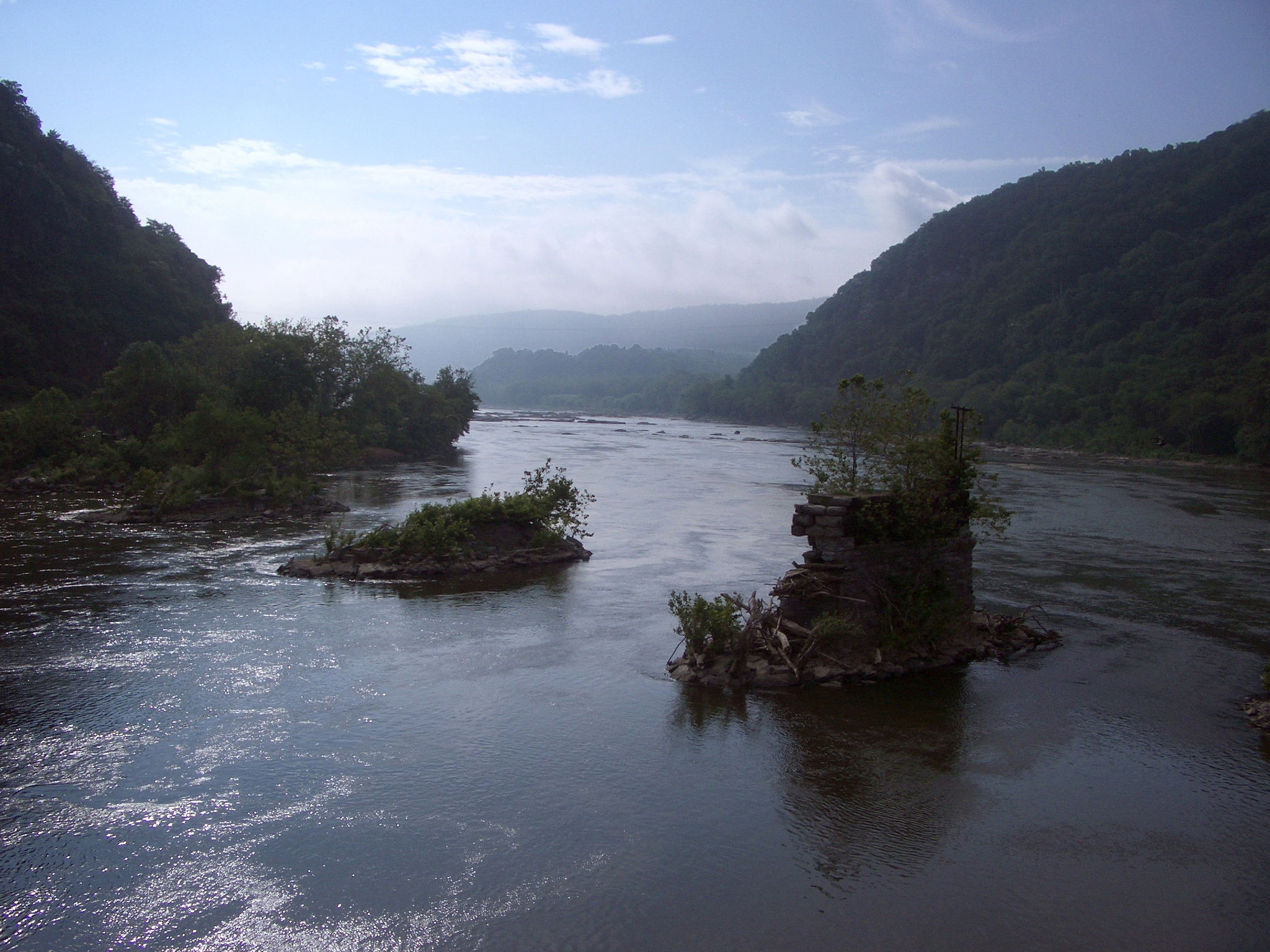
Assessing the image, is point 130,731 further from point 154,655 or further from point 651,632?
point 651,632

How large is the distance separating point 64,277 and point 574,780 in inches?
2544

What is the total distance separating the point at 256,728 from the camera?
13.0 metres

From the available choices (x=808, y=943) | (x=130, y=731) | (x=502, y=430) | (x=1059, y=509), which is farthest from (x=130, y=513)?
(x=502, y=430)

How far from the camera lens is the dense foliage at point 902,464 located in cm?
1617

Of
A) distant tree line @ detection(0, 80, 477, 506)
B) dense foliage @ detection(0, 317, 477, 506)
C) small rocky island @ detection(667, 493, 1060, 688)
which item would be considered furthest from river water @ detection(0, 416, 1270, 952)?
distant tree line @ detection(0, 80, 477, 506)

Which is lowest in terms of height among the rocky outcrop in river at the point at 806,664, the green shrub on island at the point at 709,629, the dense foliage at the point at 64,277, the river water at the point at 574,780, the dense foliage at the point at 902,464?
the river water at the point at 574,780

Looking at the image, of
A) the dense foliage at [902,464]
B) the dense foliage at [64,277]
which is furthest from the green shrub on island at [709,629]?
the dense foliage at [64,277]

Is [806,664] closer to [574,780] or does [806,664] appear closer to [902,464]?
[902,464]

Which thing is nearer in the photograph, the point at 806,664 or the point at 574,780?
the point at 574,780

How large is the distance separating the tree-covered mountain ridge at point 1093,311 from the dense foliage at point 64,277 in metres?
57.2

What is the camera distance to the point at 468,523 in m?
24.8

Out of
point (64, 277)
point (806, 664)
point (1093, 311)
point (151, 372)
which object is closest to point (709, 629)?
point (806, 664)

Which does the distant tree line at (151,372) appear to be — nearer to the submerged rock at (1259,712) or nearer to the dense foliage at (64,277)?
the dense foliage at (64,277)

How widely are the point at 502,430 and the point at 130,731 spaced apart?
3513 inches
